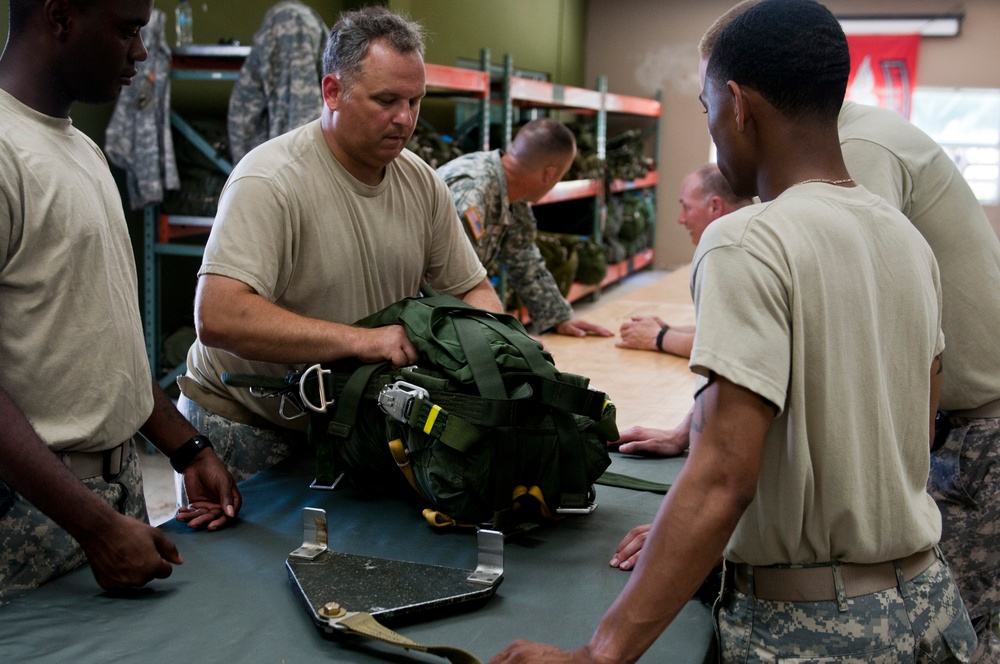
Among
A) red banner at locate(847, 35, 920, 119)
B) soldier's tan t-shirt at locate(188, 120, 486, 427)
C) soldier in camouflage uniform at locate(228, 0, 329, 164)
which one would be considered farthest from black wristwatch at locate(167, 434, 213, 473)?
red banner at locate(847, 35, 920, 119)

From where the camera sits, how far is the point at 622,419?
95.9 inches

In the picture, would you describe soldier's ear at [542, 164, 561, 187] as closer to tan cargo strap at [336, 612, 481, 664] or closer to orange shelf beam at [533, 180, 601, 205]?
orange shelf beam at [533, 180, 601, 205]

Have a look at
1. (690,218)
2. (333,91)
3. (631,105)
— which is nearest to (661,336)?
(690,218)

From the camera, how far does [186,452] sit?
177 cm

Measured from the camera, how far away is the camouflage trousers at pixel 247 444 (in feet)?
6.72

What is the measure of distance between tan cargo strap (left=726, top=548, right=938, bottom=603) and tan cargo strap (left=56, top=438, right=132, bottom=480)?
1.09 meters

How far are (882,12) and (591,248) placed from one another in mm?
5220

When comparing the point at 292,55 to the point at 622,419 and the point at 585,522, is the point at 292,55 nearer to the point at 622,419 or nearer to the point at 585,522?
the point at 622,419

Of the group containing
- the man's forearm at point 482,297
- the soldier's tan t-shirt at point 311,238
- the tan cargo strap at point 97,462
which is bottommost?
the tan cargo strap at point 97,462

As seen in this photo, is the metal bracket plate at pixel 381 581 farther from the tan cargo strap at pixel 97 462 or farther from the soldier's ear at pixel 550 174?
the soldier's ear at pixel 550 174

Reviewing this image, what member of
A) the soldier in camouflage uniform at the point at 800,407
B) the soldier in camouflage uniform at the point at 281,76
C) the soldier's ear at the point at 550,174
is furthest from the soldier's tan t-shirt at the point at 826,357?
the soldier in camouflage uniform at the point at 281,76

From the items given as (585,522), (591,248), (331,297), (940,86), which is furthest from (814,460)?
(940,86)

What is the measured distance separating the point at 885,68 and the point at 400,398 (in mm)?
10396

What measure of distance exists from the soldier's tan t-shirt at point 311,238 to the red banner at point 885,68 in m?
9.40
